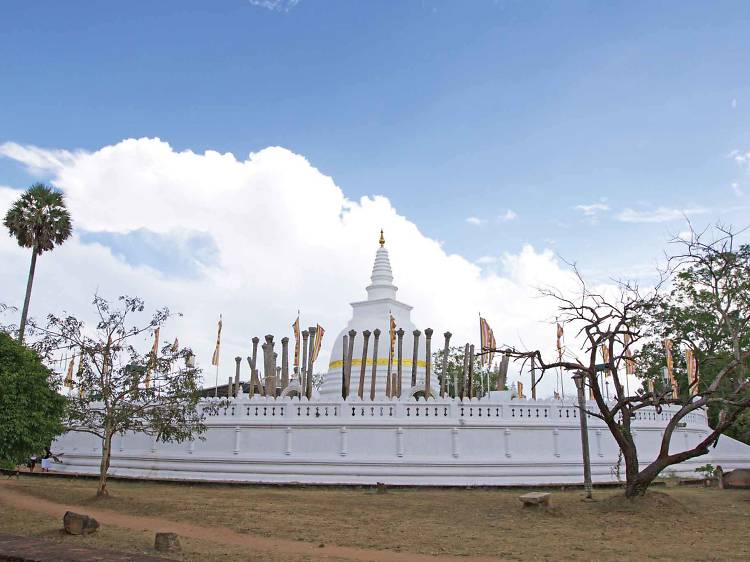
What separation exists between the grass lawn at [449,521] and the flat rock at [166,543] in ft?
1.11

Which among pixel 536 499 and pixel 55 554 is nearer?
pixel 55 554

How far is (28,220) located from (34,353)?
18853mm

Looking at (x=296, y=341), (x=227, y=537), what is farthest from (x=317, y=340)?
(x=227, y=537)

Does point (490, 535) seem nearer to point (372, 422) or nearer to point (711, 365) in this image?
point (372, 422)

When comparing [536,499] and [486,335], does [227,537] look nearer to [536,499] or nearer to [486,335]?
[536,499]

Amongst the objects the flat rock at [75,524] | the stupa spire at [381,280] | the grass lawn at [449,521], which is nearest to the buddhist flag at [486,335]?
the stupa spire at [381,280]

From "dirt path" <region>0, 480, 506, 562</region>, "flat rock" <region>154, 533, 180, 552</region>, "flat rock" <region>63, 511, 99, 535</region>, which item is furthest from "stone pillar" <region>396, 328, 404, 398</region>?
"flat rock" <region>154, 533, 180, 552</region>

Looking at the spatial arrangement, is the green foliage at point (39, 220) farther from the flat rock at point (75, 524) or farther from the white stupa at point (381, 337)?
the flat rock at point (75, 524)

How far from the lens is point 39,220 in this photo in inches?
1398

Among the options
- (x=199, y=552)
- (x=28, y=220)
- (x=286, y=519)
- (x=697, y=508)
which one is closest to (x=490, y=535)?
(x=286, y=519)

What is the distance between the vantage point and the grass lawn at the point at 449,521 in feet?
40.7

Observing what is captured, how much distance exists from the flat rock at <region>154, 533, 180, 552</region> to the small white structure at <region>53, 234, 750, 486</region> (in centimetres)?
1289

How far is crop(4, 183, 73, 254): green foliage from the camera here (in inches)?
1395

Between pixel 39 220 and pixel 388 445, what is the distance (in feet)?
76.8
